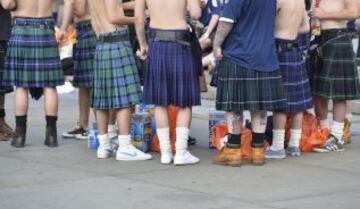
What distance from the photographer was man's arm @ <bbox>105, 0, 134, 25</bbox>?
7801 millimetres

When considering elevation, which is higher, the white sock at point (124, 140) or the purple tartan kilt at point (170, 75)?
the purple tartan kilt at point (170, 75)

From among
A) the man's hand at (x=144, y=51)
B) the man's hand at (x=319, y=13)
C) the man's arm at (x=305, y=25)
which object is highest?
the man's hand at (x=319, y=13)

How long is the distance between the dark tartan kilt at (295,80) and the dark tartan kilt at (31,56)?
2.28 meters

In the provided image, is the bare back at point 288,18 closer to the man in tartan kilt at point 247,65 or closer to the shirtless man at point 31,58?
the man in tartan kilt at point 247,65

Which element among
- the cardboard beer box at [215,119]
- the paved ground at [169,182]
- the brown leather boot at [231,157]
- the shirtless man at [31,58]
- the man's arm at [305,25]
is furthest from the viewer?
the shirtless man at [31,58]

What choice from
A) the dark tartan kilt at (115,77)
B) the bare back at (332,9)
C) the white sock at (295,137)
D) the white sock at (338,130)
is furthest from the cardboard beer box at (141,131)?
the bare back at (332,9)

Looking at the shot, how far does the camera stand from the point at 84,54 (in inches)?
361

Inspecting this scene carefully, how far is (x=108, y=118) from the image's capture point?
820 cm

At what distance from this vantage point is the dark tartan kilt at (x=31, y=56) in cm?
862

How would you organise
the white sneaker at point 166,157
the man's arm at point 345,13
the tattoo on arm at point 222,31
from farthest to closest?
the man's arm at point 345,13 → the white sneaker at point 166,157 → the tattoo on arm at point 222,31

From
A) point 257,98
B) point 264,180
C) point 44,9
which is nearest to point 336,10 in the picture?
point 257,98

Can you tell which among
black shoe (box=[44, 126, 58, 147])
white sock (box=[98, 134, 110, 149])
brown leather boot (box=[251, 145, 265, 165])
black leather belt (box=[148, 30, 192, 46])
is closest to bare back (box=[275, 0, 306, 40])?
black leather belt (box=[148, 30, 192, 46])

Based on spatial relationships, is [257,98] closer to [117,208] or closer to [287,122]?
[287,122]

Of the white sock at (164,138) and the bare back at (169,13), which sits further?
the white sock at (164,138)
